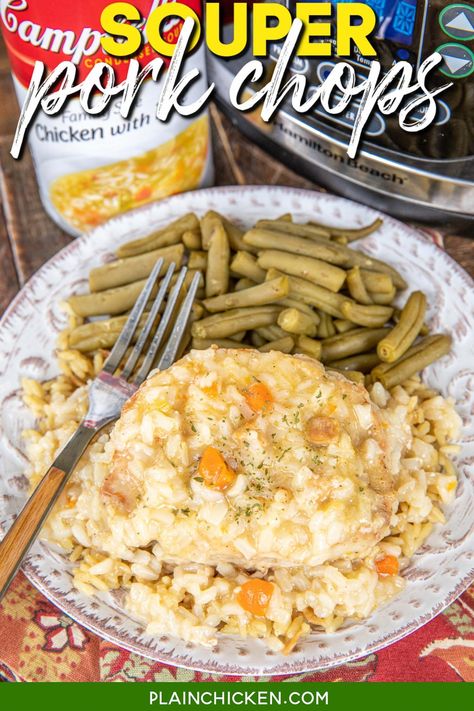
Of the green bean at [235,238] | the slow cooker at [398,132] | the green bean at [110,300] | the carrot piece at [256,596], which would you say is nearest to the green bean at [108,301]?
the green bean at [110,300]

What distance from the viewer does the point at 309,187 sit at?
4535 millimetres

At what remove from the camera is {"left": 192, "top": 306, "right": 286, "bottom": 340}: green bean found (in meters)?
3.46

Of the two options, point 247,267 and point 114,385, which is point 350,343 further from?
point 114,385

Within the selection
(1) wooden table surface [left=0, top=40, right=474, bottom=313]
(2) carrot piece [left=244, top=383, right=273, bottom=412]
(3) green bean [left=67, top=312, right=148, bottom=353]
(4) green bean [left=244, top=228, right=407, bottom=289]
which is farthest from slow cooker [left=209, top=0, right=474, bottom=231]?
(2) carrot piece [left=244, top=383, right=273, bottom=412]

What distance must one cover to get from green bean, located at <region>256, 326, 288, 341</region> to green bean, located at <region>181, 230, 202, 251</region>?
0.53 metres

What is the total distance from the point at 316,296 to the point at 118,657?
1.69 m

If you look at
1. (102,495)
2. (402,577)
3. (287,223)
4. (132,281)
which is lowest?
(402,577)

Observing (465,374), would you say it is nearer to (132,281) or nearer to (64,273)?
(132,281)

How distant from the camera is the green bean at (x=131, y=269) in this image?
145 inches

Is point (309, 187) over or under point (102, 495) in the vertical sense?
over

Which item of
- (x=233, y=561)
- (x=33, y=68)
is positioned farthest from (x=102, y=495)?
(x=33, y=68)

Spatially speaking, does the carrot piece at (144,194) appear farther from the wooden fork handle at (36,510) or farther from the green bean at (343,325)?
the wooden fork handle at (36,510)

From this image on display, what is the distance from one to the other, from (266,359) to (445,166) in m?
1.30

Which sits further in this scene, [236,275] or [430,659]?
[236,275]
